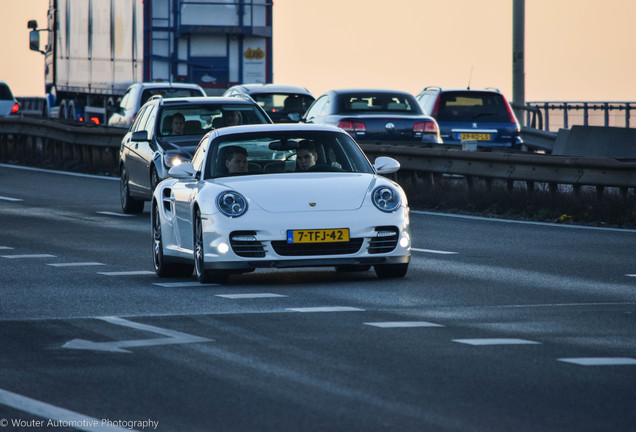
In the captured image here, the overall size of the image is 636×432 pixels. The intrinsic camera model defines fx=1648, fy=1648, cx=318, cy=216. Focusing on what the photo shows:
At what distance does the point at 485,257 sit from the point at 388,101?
11.9 meters

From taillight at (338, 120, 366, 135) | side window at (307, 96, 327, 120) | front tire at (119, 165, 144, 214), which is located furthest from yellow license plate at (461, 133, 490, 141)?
front tire at (119, 165, 144, 214)

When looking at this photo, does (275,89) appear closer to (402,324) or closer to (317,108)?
(317,108)

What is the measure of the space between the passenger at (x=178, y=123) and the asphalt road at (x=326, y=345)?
5326mm

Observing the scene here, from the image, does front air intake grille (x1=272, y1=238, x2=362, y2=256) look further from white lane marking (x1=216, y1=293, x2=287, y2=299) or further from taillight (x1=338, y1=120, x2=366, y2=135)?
taillight (x1=338, y1=120, x2=366, y2=135)

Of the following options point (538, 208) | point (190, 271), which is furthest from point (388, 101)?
point (190, 271)

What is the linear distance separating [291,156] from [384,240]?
58.3 inches

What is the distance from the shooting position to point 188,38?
3641cm

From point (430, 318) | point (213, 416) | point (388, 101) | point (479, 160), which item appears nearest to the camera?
point (213, 416)

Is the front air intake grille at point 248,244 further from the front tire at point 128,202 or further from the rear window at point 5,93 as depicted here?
the rear window at point 5,93

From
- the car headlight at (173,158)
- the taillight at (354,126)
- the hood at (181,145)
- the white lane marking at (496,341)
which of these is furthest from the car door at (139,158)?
the white lane marking at (496,341)

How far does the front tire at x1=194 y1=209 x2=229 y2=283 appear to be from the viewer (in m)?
12.6

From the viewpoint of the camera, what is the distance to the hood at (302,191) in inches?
486

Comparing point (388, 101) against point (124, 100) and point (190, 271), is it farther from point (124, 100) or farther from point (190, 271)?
point (190, 271)

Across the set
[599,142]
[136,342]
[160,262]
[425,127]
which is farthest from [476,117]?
[136,342]
